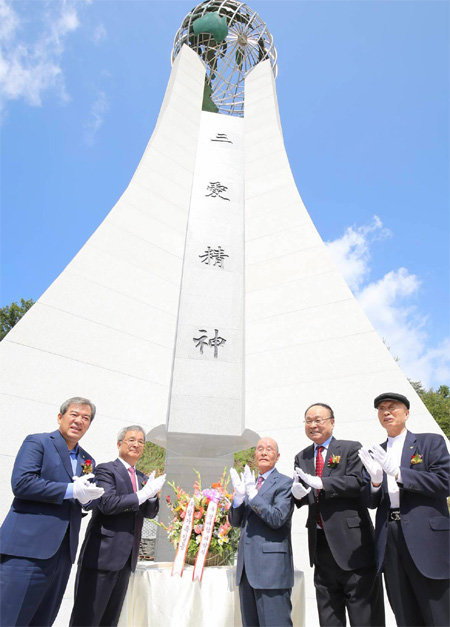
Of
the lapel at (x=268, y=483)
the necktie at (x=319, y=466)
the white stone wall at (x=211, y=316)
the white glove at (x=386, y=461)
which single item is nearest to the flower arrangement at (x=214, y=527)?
the lapel at (x=268, y=483)

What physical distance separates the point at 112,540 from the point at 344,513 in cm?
127

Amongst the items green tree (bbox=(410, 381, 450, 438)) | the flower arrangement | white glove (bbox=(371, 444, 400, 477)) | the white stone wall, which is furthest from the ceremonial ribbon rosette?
green tree (bbox=(410, 381, 450, 438))

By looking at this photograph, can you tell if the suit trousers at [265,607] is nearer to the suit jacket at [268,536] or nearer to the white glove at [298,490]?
the suit jacket at [268,536]

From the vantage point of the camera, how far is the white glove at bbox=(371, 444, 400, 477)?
1826mm

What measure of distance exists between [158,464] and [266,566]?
9.06m

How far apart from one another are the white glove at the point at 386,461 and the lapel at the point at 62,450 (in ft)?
5.04

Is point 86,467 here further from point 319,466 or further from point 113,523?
point 319,466

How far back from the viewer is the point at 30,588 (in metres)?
1.73

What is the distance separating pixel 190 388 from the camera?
459cm

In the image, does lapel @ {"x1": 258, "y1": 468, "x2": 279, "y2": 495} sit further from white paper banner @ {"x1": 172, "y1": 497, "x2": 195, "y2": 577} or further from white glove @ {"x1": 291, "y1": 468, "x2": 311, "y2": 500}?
white paper banner @ {"x1": 172, "y1": 497, "x2": 195, "y2": 577}

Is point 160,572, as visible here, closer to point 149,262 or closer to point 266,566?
point 266,566

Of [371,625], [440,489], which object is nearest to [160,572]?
[371,625]

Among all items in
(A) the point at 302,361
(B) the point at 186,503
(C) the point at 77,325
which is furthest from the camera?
(A) the point at 302,361

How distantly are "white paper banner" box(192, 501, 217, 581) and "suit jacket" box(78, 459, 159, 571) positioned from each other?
52cm
